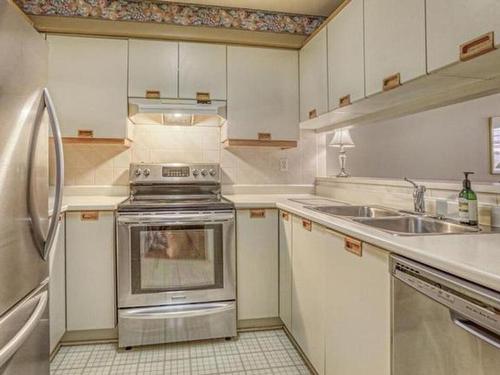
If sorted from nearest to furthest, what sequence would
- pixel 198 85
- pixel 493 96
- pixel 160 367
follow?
1. pixel 493 96
2. pixel 160 367
3. pixel 198 85

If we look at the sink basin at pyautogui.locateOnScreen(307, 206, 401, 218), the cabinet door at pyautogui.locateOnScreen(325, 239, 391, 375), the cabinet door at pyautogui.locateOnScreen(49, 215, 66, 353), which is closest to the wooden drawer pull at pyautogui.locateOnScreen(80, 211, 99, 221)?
the cabinet door at pyautogui.locateOnScreen(49, 215, 66, 353)

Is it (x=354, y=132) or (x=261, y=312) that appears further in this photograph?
(x=354, y=132)

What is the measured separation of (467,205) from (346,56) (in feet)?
3.59

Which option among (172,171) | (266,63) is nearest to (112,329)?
(172,171)

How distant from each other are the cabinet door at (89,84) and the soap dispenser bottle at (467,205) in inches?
84.6

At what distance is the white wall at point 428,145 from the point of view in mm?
1771

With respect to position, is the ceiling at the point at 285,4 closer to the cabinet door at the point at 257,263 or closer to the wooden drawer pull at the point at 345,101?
the wooden drawer pull at the point at 345,101

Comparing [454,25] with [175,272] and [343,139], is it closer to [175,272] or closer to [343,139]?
[343,139]

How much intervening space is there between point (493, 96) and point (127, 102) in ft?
7.34

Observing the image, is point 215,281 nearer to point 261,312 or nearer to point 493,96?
point 261,312

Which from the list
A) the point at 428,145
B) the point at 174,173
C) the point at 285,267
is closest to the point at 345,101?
the point at 428,145

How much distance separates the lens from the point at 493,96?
1.58 meters

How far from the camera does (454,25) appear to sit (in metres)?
1.25

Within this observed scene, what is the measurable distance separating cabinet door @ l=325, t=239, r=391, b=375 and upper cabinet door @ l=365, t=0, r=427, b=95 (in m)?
0.80
